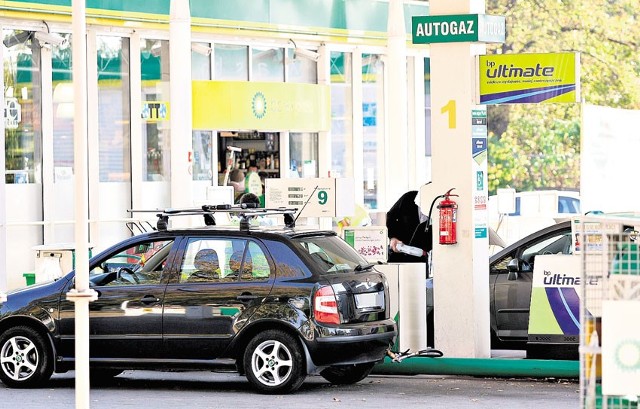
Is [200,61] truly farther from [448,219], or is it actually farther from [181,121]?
[448,219]

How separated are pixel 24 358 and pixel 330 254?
3.00 metres

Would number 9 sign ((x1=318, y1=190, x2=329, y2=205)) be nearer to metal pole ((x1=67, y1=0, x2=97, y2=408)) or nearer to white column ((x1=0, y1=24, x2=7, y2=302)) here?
white column ((x1=0, y1=24, x2=7, y2=302))

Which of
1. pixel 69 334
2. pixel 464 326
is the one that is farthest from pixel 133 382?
pixel 464 326

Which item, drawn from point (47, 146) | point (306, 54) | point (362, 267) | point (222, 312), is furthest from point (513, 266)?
point (306, 54)

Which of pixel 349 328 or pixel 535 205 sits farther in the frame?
pixel 535 205

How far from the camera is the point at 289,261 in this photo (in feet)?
42.4

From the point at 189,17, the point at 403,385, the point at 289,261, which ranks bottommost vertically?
the point at 403,385

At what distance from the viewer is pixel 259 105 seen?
2591cm

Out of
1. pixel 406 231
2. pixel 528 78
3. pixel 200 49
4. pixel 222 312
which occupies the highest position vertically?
pixel 200 49

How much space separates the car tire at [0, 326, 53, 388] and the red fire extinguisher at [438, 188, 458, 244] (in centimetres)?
404

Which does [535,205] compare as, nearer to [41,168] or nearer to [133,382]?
[41,168]

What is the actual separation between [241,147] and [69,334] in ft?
44.8

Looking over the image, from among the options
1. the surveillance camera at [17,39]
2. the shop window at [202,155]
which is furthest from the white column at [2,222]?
the shop window at [202,155]

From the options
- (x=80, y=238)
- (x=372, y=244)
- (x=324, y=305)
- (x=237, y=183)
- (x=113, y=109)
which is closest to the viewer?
(x=80, y=238)
